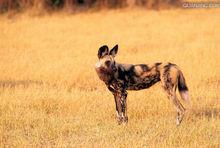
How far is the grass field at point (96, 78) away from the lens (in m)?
8.58

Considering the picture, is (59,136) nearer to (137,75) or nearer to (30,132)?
(30,132)

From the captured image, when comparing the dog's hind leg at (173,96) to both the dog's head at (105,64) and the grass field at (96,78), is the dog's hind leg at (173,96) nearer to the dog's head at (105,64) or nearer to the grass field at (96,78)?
the grass field at (96,78)

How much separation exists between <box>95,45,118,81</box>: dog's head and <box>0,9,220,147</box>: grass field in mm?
758

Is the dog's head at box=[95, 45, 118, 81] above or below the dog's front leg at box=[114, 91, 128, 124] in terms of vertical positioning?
above

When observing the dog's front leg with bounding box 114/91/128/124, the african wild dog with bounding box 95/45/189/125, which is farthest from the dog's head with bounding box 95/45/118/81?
the dog's front leg with bounding box 114/91/128/124

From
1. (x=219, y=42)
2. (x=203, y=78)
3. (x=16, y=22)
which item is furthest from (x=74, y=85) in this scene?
(x=16, y=22)

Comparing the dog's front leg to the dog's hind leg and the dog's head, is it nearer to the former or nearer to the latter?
the dog's head

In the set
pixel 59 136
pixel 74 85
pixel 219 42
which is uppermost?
pixel 219 42

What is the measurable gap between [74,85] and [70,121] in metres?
3.44

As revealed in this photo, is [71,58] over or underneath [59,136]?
over

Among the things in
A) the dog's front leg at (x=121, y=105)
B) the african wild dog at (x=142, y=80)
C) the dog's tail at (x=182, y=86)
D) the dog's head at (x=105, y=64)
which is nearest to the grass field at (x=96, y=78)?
the dog's front leg at (x=121, y=105)

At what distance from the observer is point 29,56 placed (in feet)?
54.3

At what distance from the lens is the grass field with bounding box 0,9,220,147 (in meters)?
8.58

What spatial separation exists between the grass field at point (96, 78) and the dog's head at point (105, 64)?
0.76 meters
